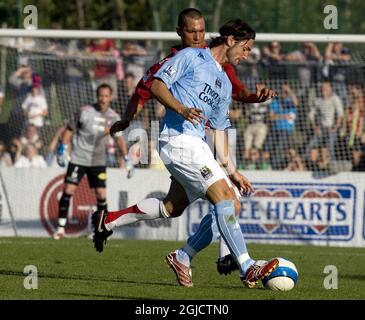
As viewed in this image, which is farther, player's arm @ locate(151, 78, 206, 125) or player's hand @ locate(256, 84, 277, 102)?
player's hand @ locate(256, 84, 277, 102)

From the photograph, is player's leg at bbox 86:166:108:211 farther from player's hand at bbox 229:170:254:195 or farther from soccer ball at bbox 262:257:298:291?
soccer ball at bbox 262:257:298:291

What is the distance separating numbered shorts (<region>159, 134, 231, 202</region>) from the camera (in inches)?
362

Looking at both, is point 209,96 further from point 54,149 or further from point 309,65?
point 54,149

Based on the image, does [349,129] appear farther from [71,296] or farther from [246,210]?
[71,296]

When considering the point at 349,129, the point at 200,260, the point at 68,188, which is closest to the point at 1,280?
the point at 200,260

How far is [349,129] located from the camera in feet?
59.0

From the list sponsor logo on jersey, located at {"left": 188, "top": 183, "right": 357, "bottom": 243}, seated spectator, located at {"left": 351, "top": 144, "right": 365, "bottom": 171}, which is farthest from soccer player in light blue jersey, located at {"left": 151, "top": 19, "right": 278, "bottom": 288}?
Answer: seated spectator, located at {"left": 351, "top": 144, "right": 365, "bottom": 171}

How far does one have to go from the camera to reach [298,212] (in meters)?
17.2

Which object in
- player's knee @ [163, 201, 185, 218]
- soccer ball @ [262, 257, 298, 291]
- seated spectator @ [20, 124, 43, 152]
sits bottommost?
soccer ball @ [262, 257, 298, 291]

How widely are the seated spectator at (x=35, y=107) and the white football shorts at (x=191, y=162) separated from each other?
31.0 ft

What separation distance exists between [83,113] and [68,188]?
1.24 meters

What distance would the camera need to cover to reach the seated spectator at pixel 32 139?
18.5 meters

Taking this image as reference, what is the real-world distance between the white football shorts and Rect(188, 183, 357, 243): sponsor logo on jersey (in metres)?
7.85
